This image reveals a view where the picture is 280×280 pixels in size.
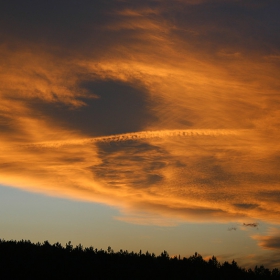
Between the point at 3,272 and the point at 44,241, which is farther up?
the point at 44,241

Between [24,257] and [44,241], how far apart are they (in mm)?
5085

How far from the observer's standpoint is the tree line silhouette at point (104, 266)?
96.3 ft

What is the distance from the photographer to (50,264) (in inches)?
1194

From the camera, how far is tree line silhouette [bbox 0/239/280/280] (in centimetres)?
2936

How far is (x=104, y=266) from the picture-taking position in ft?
100

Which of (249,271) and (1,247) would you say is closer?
(249,271)

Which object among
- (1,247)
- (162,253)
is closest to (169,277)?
(162,253)

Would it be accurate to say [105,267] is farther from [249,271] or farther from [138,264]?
[249,271]

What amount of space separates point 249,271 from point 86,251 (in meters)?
9.94

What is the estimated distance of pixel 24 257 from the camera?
103 feet

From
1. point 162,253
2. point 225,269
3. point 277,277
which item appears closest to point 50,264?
point 162,253

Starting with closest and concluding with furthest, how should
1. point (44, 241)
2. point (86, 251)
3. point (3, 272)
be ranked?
1. point (3, 272)
2. point (86, 251)
3. point (44, 241)

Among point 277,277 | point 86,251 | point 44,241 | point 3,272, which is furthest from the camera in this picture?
point 44,241

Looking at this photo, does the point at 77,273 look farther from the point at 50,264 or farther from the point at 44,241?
the point at 44,241
